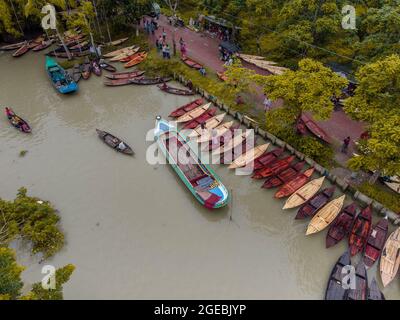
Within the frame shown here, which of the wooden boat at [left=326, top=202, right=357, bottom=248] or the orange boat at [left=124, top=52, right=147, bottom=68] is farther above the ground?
the orange boat at [left=124, top=52, right=147, bottom=68]

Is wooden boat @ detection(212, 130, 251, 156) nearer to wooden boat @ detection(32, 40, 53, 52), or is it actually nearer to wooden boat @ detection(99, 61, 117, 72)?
wooden boat @ detection(99, 61, 117, 72)

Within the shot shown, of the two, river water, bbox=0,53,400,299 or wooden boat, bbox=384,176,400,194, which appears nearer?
Result: river water, bbox=0,53,400,299

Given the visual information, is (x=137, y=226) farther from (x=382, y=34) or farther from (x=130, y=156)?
(x=382, y=34)

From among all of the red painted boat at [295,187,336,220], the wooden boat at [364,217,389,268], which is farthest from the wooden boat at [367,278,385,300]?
the red painted boat at [295,187,336,220]

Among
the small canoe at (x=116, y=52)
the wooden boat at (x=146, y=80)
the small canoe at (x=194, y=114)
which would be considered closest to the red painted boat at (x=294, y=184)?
the small canoe at (x=194, y=114)

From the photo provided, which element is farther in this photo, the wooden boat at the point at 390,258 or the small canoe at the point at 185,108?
the small canoe at the point at 185,108

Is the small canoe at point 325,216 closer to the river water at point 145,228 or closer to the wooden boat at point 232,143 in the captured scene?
the river water at point 145,228
